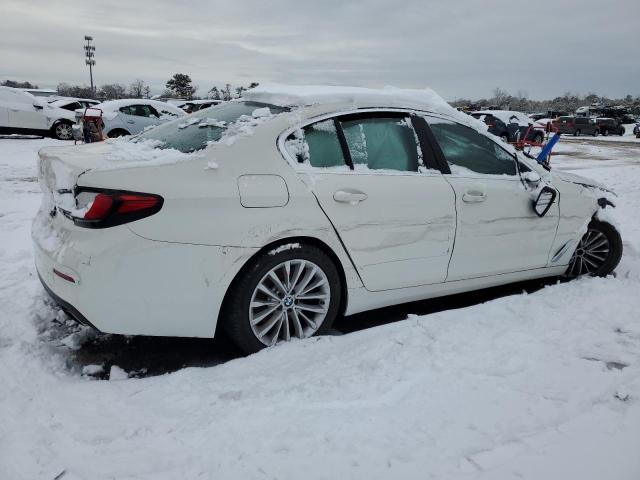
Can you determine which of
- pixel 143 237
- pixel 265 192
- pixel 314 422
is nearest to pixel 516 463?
pixel 314 422

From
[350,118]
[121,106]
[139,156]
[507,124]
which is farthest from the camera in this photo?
[507,124]

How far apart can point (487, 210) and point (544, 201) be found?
0.58 m

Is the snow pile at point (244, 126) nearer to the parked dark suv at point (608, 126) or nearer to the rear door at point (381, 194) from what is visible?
the rear door at point (381, 194)

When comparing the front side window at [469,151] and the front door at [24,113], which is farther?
the front door at [24,113]

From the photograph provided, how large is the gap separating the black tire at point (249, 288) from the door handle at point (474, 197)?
3.51 ft

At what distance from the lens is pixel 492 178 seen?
352 centimetres

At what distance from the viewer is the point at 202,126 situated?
315 centimetres

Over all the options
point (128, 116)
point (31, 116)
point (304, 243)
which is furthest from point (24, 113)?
point (304, 243)

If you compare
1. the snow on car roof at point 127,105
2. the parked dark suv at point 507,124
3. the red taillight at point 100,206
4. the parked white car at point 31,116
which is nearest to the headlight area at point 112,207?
the red taillight at point 100,206

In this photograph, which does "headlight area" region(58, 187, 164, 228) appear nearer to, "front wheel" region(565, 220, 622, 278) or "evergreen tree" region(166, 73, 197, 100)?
"front wheel" region(565, 220, 622, 278)

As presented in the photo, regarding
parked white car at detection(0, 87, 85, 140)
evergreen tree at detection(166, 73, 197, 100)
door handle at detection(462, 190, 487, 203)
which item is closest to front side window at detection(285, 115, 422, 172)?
door handle at detection(462, 190, 487, 203)

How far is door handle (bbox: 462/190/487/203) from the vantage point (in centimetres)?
Answer: 333

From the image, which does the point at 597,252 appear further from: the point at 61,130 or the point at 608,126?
the point at 608,126

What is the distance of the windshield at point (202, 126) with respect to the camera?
115 inches
